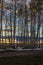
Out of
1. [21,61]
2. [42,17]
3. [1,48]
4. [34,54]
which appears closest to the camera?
[21,61]

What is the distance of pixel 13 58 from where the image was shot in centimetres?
270

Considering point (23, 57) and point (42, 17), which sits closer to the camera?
point (23, 57)

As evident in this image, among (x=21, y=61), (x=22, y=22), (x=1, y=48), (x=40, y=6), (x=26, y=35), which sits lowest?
(x=21, y=61)

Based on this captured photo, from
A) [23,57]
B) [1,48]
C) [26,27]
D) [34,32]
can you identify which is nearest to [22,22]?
[26,27]

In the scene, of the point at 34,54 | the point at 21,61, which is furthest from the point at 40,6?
the point at 21,61

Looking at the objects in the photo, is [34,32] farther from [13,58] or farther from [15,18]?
[13,58]

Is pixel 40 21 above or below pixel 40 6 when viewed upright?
below

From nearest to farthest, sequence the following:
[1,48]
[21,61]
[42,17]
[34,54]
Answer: [21,61] < [34,54] < [1,48] < [42,17]

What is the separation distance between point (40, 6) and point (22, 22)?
1.74ft

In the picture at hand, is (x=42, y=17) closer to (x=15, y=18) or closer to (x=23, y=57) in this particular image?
(x=15, y=18)

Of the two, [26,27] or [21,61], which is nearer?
[21,61]

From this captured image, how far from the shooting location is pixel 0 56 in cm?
269

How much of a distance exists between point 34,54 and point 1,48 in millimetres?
780

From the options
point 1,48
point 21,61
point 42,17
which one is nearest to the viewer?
point 21,61
